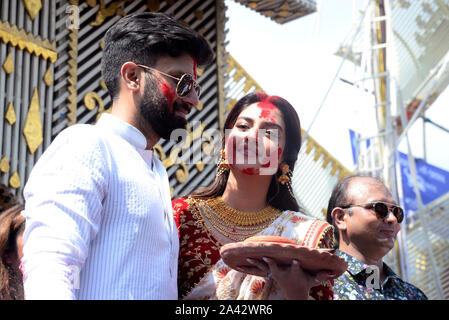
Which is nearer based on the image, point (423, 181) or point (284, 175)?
point (284, 175)

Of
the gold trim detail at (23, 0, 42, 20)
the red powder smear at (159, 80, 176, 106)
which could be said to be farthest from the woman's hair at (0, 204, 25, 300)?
the gold trim detail at (23, 0, 42, 20)

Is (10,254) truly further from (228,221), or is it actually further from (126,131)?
(126,131)

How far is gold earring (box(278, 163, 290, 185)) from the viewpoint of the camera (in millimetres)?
3061

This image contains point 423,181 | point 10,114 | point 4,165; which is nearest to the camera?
point 4,165

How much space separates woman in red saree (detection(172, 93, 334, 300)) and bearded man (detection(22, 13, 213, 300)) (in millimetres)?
504

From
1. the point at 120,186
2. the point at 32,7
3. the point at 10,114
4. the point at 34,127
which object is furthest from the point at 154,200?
the point at 32,7

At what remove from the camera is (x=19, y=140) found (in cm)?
619

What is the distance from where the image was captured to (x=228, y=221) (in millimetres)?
2955

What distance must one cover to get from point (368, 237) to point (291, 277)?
169 cm

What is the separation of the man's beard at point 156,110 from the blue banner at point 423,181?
706 cm

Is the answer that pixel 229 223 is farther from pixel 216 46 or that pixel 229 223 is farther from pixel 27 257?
pixel 216 46

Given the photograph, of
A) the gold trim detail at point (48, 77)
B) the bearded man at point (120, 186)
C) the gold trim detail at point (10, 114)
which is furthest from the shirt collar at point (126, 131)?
the gold trim detail at point (48, 77)

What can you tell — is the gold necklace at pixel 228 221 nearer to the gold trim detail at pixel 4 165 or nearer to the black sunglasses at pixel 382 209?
the black sunglasses at pixel 382 209

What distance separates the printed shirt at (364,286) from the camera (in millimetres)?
3406
